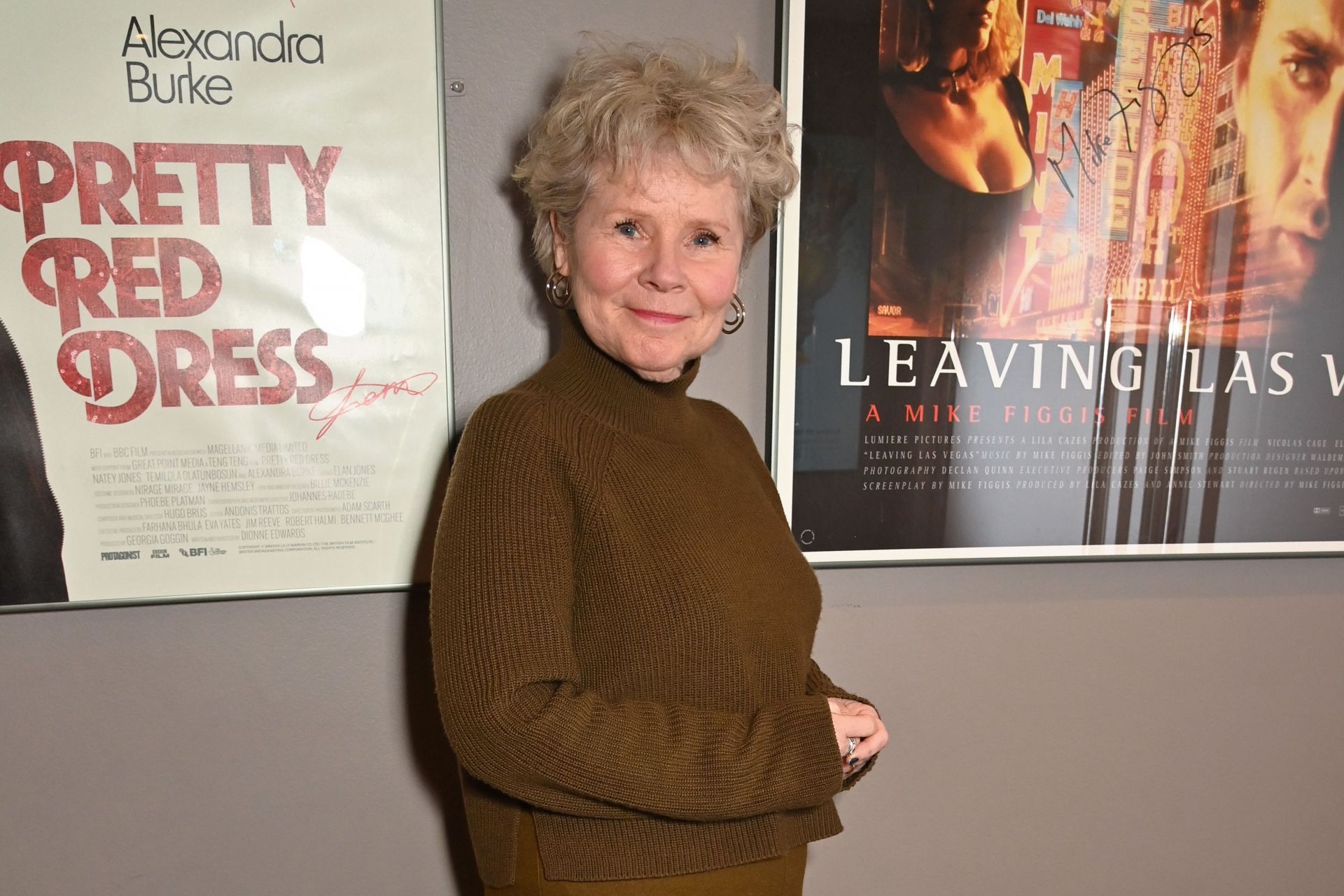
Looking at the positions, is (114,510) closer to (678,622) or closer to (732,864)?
(678,622)

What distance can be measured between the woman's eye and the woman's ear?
1169 millimetres

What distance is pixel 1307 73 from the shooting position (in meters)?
1.26

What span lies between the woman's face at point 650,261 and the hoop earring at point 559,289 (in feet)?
0.10

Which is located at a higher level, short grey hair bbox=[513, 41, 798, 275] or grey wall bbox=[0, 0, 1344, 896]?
short grey hair bbox=[513, 41, 798, 275]

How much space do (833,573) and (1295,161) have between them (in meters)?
0.97

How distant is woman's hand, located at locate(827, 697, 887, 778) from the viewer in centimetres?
89

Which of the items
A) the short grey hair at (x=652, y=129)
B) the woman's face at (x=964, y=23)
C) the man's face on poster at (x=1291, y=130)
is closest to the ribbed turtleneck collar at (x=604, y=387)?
the short grey hair at (x=652, y=129)

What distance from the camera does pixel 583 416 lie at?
850 mm

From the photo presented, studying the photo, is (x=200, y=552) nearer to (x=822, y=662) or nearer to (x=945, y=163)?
(x=822, y=662)

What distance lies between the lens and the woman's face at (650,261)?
2.79 feet

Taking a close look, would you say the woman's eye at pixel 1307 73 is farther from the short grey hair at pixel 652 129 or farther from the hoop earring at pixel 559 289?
the hoop earring at pixel 559 289

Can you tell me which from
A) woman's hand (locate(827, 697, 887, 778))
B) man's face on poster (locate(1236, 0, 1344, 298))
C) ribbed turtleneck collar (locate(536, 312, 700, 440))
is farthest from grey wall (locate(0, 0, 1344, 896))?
man's face on poster (locate(1236, 0, 1344, 298))

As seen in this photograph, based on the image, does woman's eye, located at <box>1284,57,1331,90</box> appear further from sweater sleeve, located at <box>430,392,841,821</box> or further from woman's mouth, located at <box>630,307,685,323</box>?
sweater sleeve, located at <box>430,392,841,821</box>
